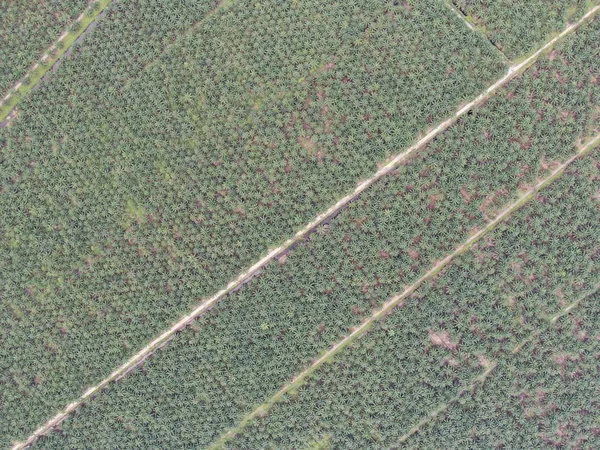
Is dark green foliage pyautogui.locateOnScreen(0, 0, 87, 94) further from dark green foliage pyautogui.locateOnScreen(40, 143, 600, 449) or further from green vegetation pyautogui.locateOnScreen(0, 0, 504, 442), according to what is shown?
dark green foliage pyautogui.locateOnScreen(40, 143, 600, 449)

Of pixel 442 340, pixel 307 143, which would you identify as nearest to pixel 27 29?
pixel 307 143

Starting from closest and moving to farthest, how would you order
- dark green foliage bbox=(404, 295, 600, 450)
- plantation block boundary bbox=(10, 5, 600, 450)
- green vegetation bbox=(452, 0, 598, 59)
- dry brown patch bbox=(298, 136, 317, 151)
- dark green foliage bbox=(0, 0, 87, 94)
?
1. dark green foliage bbox=(404, 295, 600, 450)
2. green vegetation bbox=(452, 0, 598, 59)
3. plantation block boundary bbox=(10, 5, 600, 450)
4. dry brown patch bbox=(298, 136, 317, 151)
5. dark green foliage bbox=(0, 0, 87, 94)

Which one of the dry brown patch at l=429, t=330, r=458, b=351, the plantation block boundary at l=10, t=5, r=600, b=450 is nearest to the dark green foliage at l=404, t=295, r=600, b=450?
the dry brown patch at l=429, t=330, r=458, b=351

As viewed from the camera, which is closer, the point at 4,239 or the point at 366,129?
the point at 366,129

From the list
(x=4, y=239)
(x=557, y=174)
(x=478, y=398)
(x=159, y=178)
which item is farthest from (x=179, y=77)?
(x=478, y=398)

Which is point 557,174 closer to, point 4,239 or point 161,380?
point 161,380

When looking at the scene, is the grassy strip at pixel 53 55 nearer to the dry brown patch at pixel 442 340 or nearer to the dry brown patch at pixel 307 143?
the dry brown patch at pixel 307 143
